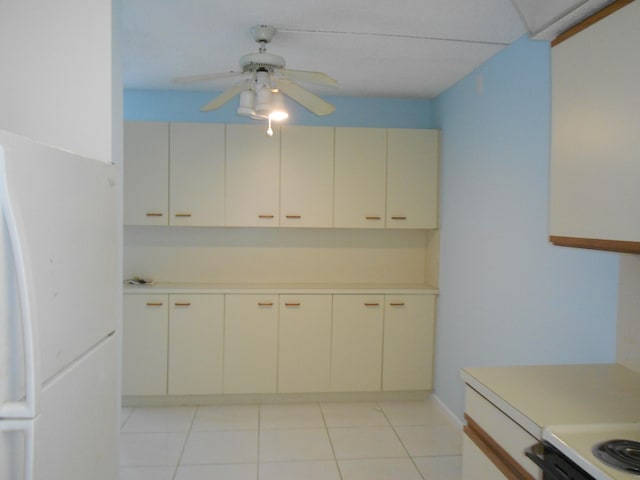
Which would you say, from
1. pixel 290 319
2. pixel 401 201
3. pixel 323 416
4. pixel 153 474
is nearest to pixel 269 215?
pixel 290 319

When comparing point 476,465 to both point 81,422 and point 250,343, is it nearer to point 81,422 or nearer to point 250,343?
point 81,422

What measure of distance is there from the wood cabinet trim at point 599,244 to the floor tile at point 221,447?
6.94 ft

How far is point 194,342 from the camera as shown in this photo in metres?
3.37

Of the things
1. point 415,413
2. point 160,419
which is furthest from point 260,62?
point 415,413

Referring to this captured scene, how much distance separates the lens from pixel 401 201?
11.8 feet

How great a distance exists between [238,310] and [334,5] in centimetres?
219

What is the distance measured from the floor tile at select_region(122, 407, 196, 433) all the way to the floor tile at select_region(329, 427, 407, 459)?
1044 millimetres

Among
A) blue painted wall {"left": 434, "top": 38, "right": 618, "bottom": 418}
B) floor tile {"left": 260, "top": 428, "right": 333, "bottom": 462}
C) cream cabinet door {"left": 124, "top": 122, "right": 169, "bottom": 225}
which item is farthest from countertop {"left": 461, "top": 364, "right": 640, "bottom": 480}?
cream cabinet door {"left": 124, "top": 122, "right": 169, "bottom": 225}

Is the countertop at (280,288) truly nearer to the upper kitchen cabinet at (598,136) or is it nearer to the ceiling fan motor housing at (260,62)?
the ceiling fan motor housing at (260,62)

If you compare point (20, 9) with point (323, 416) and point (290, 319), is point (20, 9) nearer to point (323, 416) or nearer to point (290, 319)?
point (290, 319)

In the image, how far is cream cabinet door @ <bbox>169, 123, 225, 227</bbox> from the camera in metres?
3.39

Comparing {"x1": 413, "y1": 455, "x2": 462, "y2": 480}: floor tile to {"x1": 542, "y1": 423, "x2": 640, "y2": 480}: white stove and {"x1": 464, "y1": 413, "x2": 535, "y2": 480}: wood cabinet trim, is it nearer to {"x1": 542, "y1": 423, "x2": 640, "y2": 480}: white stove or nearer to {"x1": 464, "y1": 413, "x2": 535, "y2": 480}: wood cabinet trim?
{"x1": 464, "y1": 413, "x2": 535, "y2": 480}: wood cabinet trim

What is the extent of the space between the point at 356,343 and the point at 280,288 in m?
0.74

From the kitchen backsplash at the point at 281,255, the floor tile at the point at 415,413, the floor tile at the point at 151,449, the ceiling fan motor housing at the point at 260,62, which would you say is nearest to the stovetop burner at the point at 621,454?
the ceiling fan motor housing at the point at 260,62
